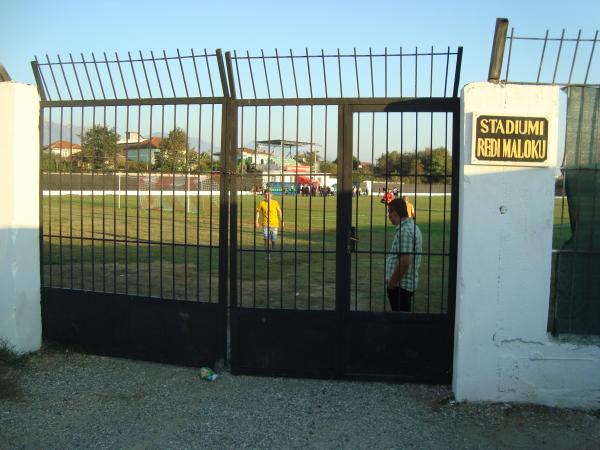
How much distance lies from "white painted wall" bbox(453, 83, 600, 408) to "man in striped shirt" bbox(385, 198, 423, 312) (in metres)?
0.78

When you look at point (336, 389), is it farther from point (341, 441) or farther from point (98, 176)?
point (98, 176)

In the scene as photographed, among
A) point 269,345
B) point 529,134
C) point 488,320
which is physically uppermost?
point 529,134

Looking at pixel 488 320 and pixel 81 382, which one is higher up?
pixel 488 320

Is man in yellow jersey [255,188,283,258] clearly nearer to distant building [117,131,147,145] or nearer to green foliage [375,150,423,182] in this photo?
green foliage [375,150,423,182]

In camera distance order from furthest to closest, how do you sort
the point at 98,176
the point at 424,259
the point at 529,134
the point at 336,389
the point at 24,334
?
the point at 424,259 → the point at 98,176 → the point at 24,334 → the point at 336,389 → the point at 529,134

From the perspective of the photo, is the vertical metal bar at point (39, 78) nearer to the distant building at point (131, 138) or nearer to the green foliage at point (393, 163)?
the distant building at point (131, 138)

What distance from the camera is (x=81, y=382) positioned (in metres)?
5.39

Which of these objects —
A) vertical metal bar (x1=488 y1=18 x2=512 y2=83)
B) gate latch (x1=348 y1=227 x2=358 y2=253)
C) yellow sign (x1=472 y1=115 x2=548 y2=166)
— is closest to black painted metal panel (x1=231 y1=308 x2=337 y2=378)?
gate latch (x1=348 y1=227 x2=358 y2=253)

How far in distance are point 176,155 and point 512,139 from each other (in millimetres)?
3169

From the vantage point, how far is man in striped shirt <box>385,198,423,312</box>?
5570 mm

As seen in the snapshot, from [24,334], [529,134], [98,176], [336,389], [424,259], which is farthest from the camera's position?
[424,259]

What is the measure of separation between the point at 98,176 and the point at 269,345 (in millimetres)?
2752

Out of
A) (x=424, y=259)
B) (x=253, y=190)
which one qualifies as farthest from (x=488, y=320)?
(x=424, y=259)

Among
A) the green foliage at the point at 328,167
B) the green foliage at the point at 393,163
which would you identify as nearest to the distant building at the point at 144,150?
the green foliage at the point at 328,167
